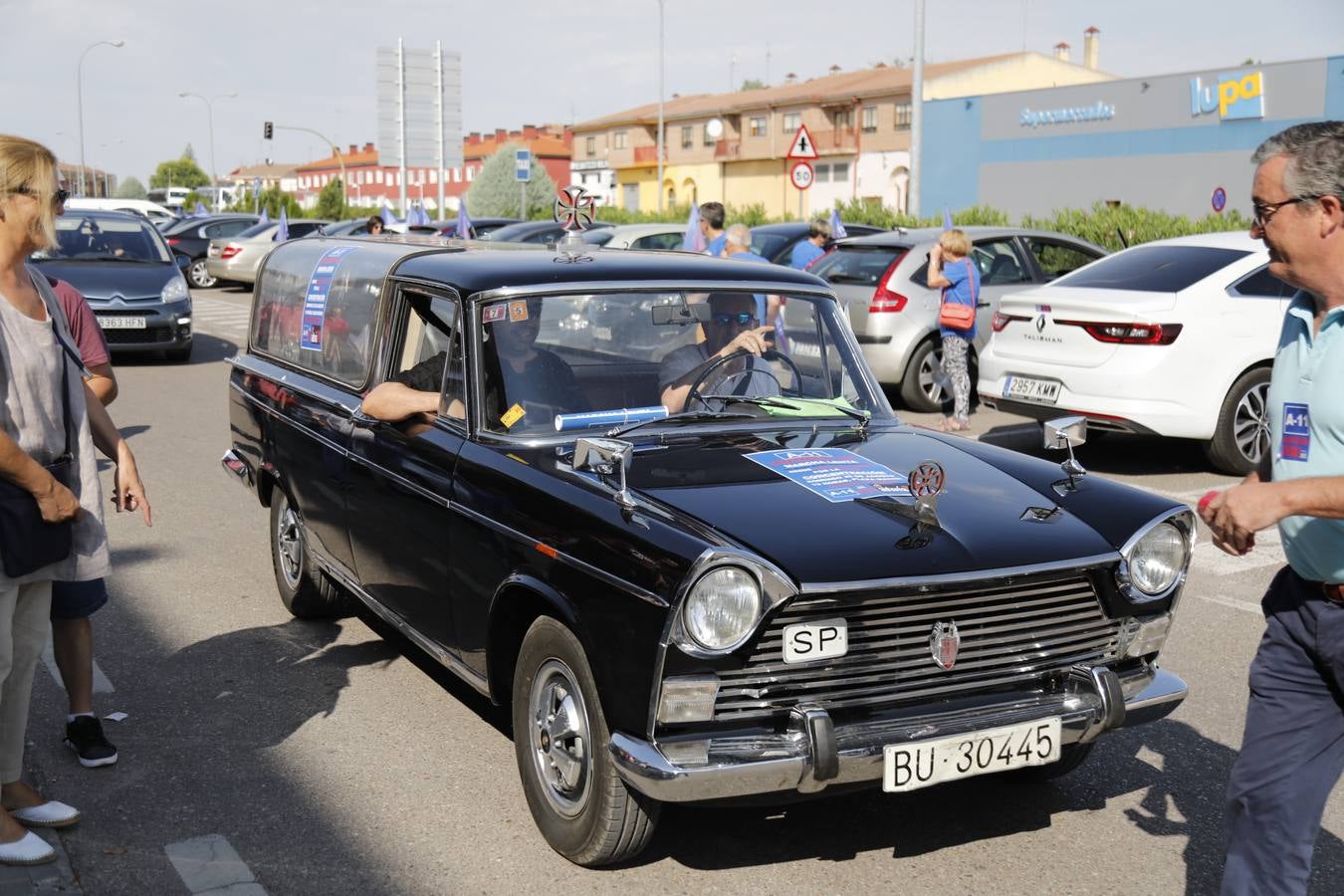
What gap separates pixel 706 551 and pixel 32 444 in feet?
6.48

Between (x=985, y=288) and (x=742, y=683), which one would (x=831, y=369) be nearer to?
(x=742, y=683)

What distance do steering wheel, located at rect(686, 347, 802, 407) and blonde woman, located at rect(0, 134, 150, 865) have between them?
1.95 m

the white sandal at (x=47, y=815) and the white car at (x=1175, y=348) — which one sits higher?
the white car at (x=1175, y=348)

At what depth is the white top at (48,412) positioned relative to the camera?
149 inches

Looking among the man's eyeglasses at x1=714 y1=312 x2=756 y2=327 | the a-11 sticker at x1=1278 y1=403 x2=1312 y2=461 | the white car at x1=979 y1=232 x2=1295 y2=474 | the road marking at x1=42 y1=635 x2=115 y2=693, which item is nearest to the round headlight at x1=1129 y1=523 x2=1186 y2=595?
the a-11 sticker at x1=1278 y1=403 x2=1312 y2=461

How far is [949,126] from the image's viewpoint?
50500 millimetres

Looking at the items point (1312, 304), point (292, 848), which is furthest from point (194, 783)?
point (1312, 304)

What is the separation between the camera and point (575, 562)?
12.1ft

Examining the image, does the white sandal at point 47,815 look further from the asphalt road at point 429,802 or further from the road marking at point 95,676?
the road marking at point 95,676

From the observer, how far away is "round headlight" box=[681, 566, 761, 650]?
3.36m

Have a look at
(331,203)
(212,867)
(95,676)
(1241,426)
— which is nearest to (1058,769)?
(212,867)

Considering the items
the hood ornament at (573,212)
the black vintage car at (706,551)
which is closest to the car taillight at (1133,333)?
the hood ornament at (573,212)

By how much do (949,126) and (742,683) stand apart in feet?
163

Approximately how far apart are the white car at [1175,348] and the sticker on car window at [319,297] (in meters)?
5.63
